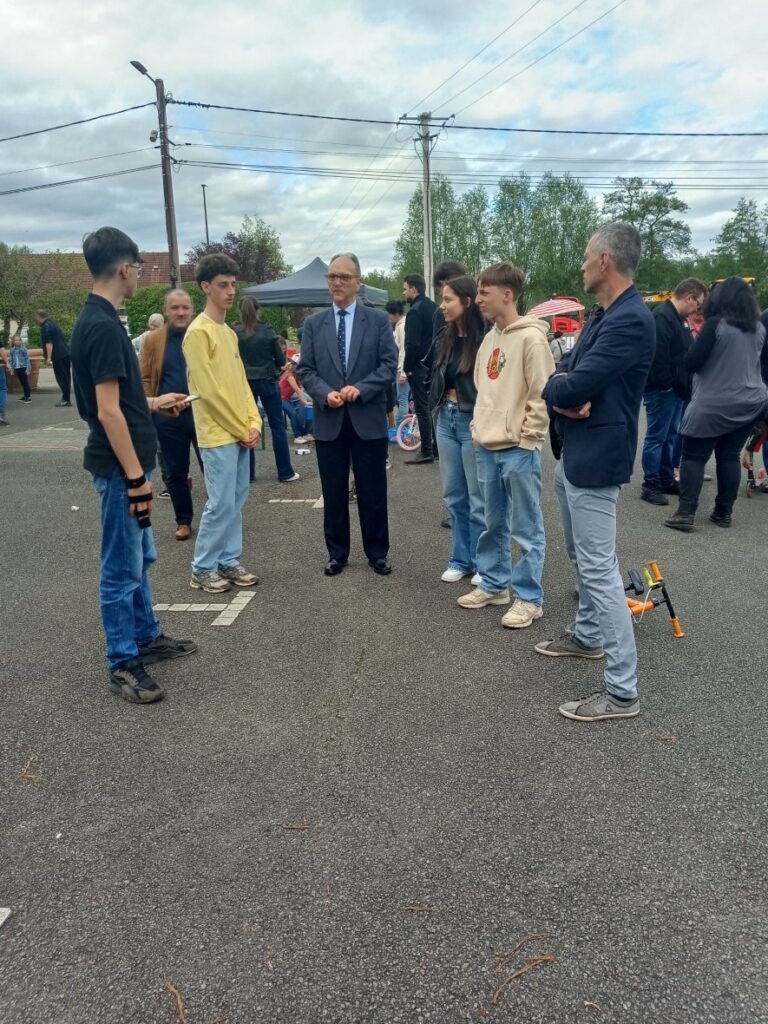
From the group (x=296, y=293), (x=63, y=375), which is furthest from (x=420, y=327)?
(x=63, y=375)

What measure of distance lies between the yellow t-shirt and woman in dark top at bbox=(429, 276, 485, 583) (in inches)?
52.9

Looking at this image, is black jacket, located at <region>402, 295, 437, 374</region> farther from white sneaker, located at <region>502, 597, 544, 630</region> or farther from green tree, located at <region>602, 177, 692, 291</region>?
green tree, located at <region>602, 177, 692, 291</region>

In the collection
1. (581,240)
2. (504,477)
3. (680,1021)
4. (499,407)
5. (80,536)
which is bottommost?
(680,1021)

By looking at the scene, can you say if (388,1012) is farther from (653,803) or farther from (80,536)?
(80,536)

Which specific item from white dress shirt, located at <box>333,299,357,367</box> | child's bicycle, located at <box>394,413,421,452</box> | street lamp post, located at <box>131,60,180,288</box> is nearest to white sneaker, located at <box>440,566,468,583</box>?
white dress shirt, located at <box>333,299,357,367</box>

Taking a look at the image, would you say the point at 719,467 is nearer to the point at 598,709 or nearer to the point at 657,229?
the point at 598,709

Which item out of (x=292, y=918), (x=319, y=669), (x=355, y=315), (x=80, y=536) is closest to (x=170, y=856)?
(x=292, y=918)

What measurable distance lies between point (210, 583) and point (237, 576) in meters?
0.23

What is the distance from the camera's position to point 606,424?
10.3 feet

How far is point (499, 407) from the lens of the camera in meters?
4.08

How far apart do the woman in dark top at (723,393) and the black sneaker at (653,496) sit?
78 centimetres

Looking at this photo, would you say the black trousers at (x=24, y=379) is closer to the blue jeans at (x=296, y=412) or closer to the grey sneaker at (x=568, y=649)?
the blue jeans at (x=296, y=412)

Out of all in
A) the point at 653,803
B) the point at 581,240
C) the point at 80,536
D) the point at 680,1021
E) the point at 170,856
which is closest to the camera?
the point at 680,1021

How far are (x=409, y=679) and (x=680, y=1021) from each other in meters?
1.98
